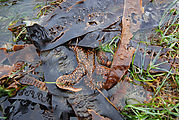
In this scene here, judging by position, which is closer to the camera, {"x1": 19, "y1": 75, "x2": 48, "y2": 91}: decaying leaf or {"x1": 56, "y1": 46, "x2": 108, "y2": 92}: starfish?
{"x1": 56, "y1": 46, "x2": 108, "y2": 92}: starfish

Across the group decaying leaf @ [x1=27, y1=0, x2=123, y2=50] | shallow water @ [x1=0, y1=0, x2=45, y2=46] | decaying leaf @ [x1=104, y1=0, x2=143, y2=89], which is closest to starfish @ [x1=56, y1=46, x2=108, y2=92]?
decaying leaf @ [x1=104, y1=0, x2=143, y2=89]

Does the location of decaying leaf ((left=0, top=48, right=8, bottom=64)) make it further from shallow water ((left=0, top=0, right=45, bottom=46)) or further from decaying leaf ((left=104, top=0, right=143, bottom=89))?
decaying leaf ((left=104, top=0, right=143, bottom=89))

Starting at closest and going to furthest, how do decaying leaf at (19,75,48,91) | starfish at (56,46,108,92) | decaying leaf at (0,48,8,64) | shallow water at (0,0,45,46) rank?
starfish at (56,46,108,92), decaying leaf at (19,75,48,91), decaying leaf at (0,48,8,64), shallow water at (0,0,45,46)

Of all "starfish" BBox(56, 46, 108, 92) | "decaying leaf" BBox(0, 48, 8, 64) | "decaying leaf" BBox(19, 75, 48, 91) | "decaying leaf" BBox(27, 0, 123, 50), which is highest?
"decaying leaf" BBox(27, 0, 123, 50)

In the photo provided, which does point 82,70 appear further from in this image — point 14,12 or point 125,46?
point 14,12

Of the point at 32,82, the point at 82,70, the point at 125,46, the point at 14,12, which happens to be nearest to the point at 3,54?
the point at 32,82

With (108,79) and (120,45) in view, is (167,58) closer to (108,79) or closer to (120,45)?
(120,45)

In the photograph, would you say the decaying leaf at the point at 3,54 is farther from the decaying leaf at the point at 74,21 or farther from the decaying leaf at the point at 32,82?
the decaying leaf at the point at 74,21
